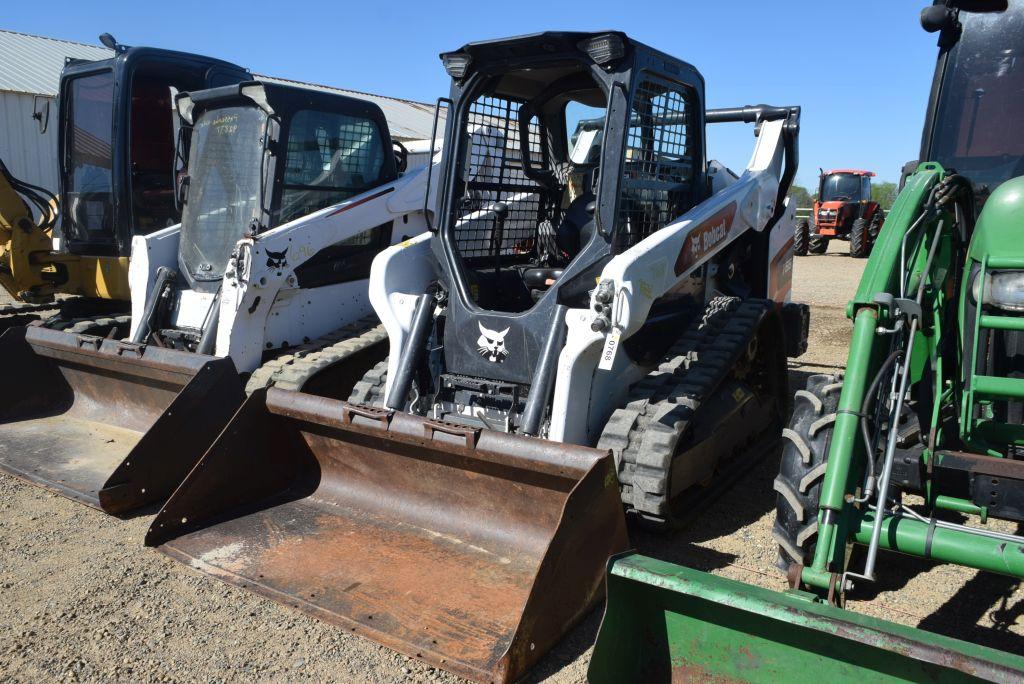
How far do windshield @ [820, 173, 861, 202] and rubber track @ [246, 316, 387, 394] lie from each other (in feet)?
67.7

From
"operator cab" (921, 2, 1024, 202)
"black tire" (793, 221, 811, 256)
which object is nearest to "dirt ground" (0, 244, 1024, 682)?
"operator cab" (921, 2, 1024, 202)

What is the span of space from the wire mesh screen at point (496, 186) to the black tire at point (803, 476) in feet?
7.70

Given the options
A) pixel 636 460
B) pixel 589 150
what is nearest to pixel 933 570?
pixel 636 460

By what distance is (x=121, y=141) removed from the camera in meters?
7.16

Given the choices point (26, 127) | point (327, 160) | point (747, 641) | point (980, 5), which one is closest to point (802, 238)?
point (26, 127)

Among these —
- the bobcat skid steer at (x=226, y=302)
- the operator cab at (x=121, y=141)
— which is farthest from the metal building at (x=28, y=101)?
the bobcat skid steer at (x=226, y=302)

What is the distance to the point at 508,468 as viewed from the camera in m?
3.60

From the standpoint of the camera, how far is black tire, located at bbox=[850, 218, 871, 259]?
21.2 m

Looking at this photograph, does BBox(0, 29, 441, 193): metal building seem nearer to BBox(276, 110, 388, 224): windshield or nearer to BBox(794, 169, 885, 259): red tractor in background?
BBox(276, 110, 388, 224): windshield

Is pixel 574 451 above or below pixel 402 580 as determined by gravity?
above

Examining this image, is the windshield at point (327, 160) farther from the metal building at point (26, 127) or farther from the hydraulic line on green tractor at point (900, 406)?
the metal building at point (26, 127)

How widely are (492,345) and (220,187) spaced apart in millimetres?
3052

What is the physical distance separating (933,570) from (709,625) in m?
1.78

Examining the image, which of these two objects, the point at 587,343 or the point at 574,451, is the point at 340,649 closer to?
the point at 574,451
